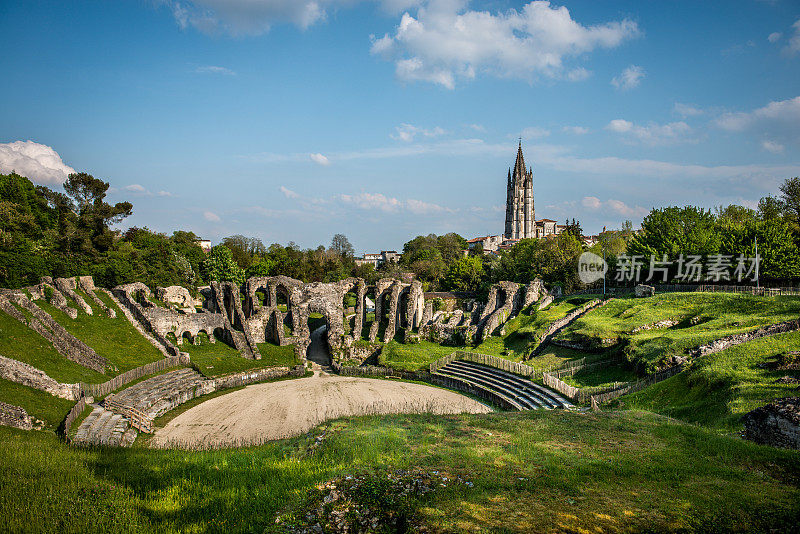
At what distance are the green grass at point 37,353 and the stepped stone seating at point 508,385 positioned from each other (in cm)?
2322

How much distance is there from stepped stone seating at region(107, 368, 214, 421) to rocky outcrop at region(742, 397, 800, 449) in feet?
87.0

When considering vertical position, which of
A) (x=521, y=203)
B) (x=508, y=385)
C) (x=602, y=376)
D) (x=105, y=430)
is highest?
(x=521, y=203)

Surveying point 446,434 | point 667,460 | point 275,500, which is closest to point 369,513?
point 275,500

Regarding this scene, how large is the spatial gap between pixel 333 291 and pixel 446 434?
101 feet

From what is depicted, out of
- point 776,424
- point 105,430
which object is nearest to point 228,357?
point 105,430

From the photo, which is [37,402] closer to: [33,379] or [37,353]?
[33,379]

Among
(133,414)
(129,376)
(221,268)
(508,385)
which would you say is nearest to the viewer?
(133,414)

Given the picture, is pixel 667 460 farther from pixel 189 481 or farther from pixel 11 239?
pixel 11 239

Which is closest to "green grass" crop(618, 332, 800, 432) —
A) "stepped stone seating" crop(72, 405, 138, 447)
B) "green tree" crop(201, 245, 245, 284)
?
"stepped stone seating" crop(72, 405, 138, 447)

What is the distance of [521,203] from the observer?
Result: 15775cm

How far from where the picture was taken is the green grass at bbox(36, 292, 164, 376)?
95.2 feet

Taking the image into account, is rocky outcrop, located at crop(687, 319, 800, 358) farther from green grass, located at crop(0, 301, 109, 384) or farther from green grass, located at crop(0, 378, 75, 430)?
green grass, located at crop(0, 301, 109, 384)

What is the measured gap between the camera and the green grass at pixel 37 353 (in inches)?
936

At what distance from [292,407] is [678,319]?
86.8 feet
